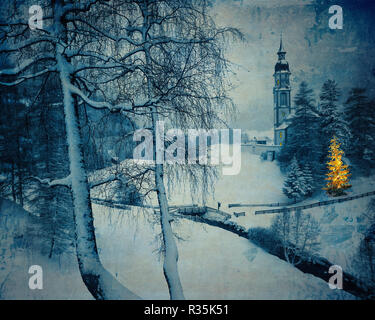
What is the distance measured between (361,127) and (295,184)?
148 cm

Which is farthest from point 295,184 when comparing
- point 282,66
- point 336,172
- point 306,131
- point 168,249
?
point 168,249

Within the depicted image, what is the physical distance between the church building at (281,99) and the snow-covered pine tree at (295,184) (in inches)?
21.7

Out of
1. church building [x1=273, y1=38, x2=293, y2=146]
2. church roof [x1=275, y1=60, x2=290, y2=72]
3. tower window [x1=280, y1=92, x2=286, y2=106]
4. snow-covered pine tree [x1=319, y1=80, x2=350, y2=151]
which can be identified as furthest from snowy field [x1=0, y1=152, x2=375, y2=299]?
church roof [x1=275, y1=60, x2=290, y2=72]

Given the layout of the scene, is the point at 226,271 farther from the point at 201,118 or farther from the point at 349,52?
the point at 349,52

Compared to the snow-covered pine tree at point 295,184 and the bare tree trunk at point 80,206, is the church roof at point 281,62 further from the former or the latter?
the bare tree trunk at point 80,206

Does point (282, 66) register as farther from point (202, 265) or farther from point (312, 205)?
point (202, 265)

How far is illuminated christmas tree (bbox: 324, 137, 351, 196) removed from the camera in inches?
142

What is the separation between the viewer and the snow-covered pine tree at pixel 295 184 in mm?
3693

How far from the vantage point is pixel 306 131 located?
3770 millimetres

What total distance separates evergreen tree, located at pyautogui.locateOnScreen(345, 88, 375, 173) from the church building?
959 mm

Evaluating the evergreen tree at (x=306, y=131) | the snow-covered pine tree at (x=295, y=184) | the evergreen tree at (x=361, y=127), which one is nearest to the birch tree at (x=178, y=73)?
the evergreen tree at (x=306, y=131)

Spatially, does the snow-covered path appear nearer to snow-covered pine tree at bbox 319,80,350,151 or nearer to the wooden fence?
the wooden fence

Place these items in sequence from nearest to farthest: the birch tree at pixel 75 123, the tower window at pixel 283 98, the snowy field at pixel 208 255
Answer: the birch tree at pixel 75 123 < the snowy field at pixel 208 255 < the tower window at pixel 283 98
